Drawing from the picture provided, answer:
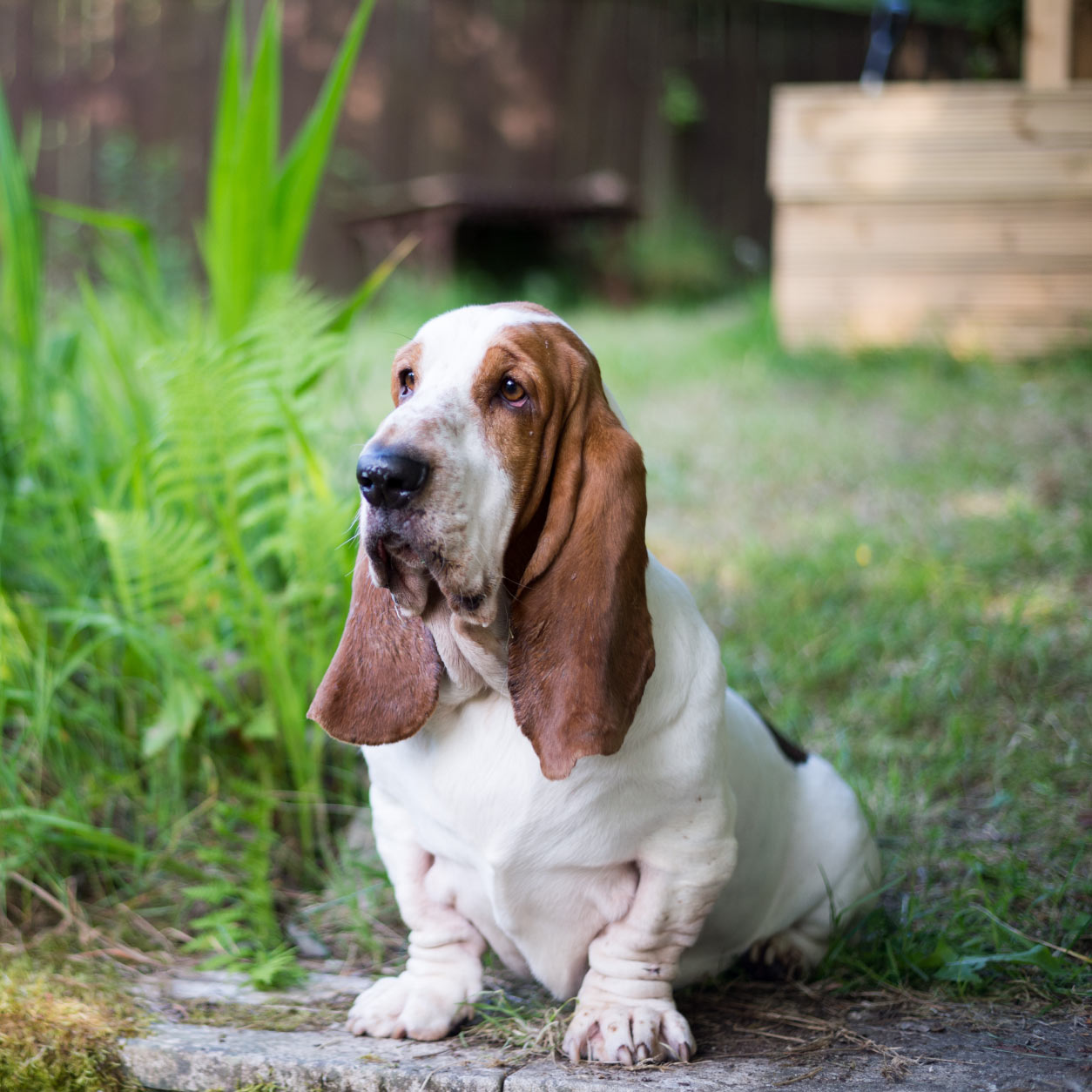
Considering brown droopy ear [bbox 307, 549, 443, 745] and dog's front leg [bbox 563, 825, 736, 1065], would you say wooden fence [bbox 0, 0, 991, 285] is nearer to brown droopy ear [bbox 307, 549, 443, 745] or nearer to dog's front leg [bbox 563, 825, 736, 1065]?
brown droopy ear [bbox 307, 549, 443, 745]

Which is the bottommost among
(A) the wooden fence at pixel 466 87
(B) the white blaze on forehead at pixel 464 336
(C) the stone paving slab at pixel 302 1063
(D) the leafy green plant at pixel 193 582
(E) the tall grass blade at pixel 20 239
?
(C) the stone paving slab at pixel 302 1063

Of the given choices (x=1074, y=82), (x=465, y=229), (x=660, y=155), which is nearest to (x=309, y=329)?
(x=1074, y=82)

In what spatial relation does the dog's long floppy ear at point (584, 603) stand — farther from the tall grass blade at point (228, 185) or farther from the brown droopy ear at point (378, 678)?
the tall grass blade at point (228, 185)

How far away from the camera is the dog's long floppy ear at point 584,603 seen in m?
1.67

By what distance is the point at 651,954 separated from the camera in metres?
1.88

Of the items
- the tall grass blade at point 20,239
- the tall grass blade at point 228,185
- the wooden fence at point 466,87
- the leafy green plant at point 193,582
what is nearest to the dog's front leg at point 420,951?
the leafy green plant at point 193,582

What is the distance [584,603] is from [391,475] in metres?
0.33

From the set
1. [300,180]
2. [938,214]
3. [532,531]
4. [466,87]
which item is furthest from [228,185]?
[466,87]

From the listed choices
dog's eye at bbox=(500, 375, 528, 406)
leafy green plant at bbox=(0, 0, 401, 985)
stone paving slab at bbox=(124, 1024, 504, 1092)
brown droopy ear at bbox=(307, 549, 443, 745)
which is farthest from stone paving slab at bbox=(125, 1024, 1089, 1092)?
dog's eye at bbox=(500, 375, 528, 406)

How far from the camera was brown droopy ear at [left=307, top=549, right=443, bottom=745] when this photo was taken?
1782 millimetres

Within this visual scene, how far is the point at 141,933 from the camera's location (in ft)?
7.96

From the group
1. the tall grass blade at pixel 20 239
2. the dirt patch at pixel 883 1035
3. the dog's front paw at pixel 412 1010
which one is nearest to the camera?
the dirt patch at pixel 883 1035


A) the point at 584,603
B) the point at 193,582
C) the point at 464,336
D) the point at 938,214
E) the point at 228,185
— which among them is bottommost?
the point at 193,582

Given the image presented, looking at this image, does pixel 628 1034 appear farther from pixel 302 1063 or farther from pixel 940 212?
pixel 940 212
